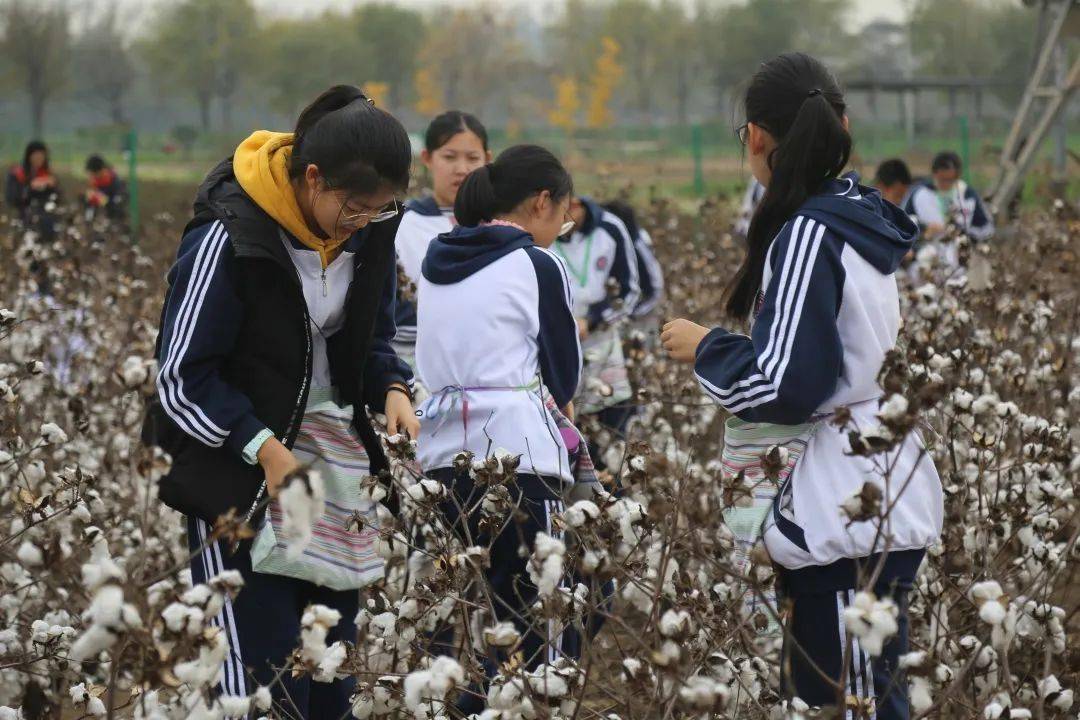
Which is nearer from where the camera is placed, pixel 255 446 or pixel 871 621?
pixel 871 621

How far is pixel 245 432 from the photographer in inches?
112

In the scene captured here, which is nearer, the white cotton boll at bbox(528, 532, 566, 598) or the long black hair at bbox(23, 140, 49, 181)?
the white cotton boll at bbox(528, 532, 566, 598)

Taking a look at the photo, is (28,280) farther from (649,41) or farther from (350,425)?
(649,41)

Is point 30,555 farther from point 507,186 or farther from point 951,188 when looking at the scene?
point 951,188

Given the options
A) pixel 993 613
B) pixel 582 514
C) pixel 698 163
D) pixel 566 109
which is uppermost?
pixel 582 514

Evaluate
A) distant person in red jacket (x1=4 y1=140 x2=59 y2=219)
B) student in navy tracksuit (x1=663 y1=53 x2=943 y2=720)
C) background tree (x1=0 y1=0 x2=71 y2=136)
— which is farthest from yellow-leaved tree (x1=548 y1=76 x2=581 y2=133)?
student in navy tracksuit (x1=663 y1=53 x2=943 y2=720)

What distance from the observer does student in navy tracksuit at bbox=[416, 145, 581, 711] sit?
3682mm

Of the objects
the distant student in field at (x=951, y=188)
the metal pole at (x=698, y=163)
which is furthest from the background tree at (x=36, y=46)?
the distant student in field at (x=951, y=188)

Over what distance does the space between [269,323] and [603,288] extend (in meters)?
3.57

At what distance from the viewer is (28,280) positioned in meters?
7.02

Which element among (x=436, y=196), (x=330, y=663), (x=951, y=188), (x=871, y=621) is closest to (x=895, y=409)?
(x=871, y=621)

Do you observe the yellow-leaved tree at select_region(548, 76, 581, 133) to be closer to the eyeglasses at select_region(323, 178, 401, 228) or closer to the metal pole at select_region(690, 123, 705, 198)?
the metal pole at select_region(690, 123, 705, 198)

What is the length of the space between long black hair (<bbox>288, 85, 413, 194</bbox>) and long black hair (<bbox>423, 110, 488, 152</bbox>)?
2.24m

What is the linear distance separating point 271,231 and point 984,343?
8.76ft
